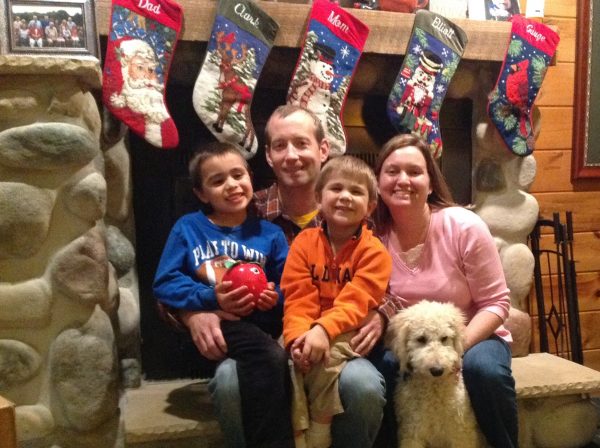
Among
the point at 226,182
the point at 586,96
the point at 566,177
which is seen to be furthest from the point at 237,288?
the point at 586,96

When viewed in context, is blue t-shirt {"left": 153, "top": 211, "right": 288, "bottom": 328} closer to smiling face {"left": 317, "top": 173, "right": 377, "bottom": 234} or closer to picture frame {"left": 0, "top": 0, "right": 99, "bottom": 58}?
smiling face {"left": 317, "top": 173, "right": 377, "bottom": 234}

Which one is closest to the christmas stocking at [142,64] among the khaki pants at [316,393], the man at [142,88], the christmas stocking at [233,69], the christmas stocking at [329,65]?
the man at [142,88]

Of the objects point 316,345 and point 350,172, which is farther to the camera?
point 350,172

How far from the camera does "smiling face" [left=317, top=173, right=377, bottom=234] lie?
4.78 ft

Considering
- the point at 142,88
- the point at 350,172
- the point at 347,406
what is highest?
the point at 142,88

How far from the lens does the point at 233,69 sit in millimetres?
1738

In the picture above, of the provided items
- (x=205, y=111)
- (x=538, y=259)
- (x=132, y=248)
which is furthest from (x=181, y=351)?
(x=538, y=259)

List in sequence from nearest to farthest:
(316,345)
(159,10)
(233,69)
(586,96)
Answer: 1. (316,345)
2. (159,10)
3. (233,69)
4. (586,96)

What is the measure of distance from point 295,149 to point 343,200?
27 cm

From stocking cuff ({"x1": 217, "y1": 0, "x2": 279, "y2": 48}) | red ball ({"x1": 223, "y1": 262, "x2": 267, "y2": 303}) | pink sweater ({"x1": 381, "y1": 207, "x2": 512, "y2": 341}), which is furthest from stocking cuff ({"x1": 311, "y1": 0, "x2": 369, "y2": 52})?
red ball ({"x1": 223, "y1": 262, "x2": 267, "y2": 303})

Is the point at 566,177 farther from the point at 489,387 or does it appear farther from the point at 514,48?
the point at 489,387

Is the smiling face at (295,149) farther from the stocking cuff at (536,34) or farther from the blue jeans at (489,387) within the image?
the stocking cuff at (536,34)

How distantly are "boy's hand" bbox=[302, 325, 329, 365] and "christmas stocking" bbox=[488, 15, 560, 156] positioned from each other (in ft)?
3.41

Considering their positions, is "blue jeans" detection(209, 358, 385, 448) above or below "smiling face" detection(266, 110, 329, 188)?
below
